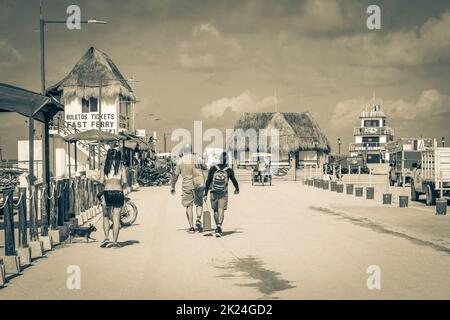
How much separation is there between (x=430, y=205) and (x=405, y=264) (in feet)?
49.5

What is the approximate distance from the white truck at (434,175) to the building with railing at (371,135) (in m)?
112

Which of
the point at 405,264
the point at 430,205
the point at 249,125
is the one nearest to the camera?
the point at 405,264

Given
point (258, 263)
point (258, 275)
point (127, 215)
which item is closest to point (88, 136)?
point (127, 215)

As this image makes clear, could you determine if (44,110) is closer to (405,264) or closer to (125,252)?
(125,252)

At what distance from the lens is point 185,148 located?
14727mm

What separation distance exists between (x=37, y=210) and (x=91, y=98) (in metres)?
40.4

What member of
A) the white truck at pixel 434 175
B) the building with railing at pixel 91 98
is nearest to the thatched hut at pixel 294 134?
the building with railing at pixel 91 98

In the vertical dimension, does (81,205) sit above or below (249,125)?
below

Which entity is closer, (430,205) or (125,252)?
(125,252)

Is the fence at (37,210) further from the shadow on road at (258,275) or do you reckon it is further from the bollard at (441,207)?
the bollard at (441,207)

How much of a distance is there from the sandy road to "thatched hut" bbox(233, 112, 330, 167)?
59.5 meters

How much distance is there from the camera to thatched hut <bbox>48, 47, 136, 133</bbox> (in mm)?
50844
